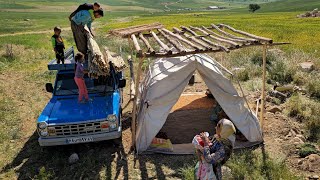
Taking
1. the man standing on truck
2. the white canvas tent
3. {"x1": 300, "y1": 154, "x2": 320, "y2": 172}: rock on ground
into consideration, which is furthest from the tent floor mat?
the man standing on truck

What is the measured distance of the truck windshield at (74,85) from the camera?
9555 mm

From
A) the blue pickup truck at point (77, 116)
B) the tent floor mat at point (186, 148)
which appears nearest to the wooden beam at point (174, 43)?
the blue pickup truck at point (77, 116)

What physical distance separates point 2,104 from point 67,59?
380 cm

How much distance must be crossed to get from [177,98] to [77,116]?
261 cm

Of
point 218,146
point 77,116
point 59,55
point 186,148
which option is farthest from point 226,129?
point 59,55

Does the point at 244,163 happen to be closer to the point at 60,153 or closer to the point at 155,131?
the point at 155,131

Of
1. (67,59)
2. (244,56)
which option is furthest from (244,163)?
(244,56)

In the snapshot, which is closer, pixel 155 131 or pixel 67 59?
pixel 155 131

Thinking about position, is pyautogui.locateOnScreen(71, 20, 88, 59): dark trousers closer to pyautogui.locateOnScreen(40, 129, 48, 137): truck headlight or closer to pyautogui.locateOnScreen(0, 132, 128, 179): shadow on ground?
pyautogui.locateOnScreen(0, 132, 128, 179): shadow on ground

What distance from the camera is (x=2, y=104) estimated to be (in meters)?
13.1

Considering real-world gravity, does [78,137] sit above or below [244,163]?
above

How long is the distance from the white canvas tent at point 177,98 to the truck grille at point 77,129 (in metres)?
1.12

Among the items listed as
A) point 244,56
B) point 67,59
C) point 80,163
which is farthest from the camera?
point 244,56

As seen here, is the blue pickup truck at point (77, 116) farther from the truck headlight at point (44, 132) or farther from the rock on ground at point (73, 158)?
the rock on ground at point (73, 158)
